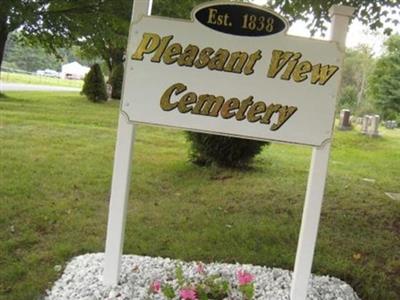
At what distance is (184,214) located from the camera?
208 inches

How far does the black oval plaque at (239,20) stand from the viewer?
2.96 meters

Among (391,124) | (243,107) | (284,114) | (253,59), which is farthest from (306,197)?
(391,124)

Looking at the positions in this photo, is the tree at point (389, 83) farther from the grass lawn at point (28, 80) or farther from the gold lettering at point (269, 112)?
the grass lawn at point (28, 80)

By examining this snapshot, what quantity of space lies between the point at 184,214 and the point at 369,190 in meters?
3.29

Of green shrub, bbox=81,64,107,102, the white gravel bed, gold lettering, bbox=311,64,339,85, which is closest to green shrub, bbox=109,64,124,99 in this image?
green shrub, bbox=81,64,107,102

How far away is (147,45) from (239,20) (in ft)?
1.95

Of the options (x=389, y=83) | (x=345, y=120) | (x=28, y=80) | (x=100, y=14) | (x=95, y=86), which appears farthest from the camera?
(x=28, y=80)

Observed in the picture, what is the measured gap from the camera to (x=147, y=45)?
9.89 ft

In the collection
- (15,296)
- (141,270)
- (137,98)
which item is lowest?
(15,296)

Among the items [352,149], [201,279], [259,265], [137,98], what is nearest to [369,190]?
[259,265]

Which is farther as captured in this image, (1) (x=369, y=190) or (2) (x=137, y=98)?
(1) (x=369, y=190)

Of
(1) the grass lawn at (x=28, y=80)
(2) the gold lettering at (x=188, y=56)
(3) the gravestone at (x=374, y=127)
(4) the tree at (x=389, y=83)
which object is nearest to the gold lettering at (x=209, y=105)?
(2) the gold lettering at (x=188, y=56)

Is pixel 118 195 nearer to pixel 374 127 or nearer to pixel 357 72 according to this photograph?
pixel 374 127

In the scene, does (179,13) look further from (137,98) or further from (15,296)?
(15,296)
